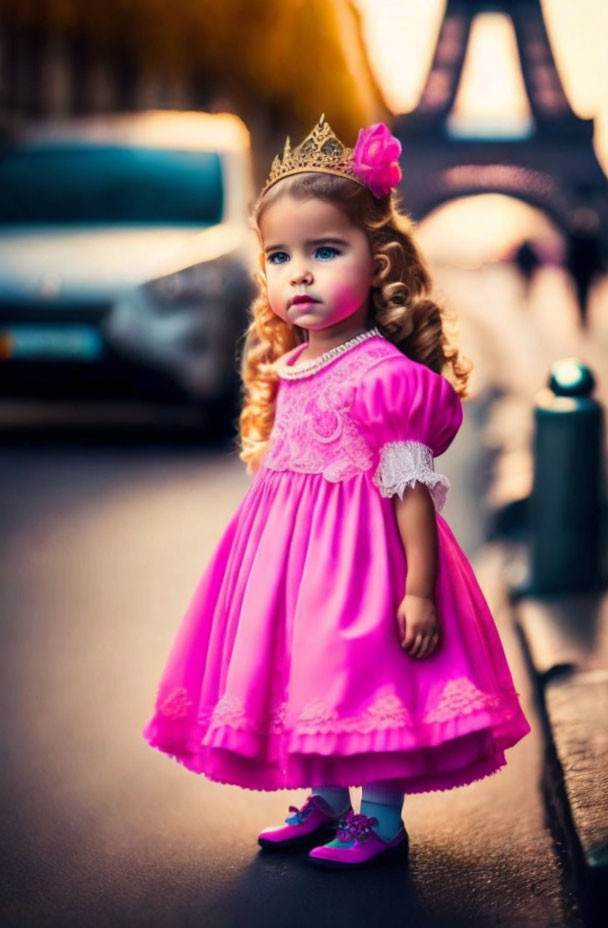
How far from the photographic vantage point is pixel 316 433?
3094 millimetres

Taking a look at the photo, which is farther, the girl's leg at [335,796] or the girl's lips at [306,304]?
the girl's leg at [335,796]

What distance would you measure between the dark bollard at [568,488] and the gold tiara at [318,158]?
229 centimetres

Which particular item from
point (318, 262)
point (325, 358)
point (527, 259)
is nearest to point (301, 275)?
point (318, 262)

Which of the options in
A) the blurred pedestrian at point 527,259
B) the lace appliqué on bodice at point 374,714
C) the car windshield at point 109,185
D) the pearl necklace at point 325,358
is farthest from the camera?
the blurred pedestrian at point 527,259

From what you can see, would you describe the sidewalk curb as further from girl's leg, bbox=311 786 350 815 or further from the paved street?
girl's leg, bbox=311 786 350 815

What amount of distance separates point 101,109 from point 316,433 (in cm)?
3549

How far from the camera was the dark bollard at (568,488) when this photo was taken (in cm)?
522

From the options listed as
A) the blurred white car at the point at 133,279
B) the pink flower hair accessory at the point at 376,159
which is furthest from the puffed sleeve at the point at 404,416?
the blurred white car at the point at 133,279

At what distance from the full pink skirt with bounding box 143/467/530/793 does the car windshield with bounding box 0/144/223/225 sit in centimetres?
647

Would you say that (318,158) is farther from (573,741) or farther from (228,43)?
(228,43)

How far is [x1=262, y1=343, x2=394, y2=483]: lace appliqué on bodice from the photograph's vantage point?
305 cm

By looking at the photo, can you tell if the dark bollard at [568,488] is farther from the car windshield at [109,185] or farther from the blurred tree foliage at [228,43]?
the blurred tree foliage at [228,43]

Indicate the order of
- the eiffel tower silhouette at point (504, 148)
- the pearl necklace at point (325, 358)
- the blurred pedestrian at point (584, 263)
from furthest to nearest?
the eiffel tower silhouette at point (504, 148), the blurred pedestrian at point (584, 263), the pearl necklace at point (325, 358)

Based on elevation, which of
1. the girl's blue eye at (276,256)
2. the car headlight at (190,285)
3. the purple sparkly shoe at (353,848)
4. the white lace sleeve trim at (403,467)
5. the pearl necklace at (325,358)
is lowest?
the purple sparkly shoe at (353,848)
